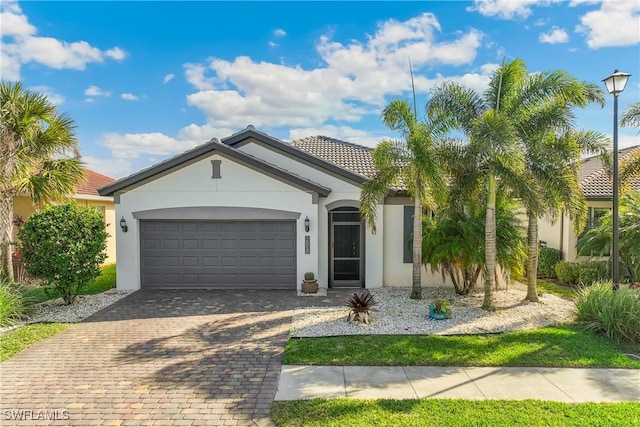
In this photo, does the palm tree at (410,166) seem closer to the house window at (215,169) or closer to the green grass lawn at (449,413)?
the house window at (215,169)

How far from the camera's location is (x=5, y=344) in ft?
26.7

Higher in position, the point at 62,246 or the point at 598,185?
the point at 598,185

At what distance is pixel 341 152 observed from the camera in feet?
56.6

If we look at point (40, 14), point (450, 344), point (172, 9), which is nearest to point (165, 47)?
point (172, 9)

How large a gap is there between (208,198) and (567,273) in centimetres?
1376

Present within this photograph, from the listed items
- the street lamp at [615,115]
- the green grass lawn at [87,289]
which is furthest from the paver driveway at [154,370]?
the street lamp at [615,115]

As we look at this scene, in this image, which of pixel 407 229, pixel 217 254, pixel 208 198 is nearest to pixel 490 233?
pixel 407 229

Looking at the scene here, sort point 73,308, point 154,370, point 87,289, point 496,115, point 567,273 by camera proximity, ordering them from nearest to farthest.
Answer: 1. point 154,370
2. point 496,115
3. point 73,308
4. point 87,289
5. point 567,273

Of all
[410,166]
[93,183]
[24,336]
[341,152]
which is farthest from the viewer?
[93,183]

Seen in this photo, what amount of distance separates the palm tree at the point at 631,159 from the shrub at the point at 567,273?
3.76 m

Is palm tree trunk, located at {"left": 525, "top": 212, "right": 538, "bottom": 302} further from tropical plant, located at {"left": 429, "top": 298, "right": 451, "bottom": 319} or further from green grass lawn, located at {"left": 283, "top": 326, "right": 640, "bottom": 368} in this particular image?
tropical plant, located at {"left": 429, "top": 298, "right": 451, "bottom": 319}

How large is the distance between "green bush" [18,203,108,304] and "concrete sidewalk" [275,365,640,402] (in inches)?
300

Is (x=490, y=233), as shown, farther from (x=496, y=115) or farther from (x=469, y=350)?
(x=469, y=350)

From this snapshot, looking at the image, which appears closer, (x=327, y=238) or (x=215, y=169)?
(x=215, y=169)
